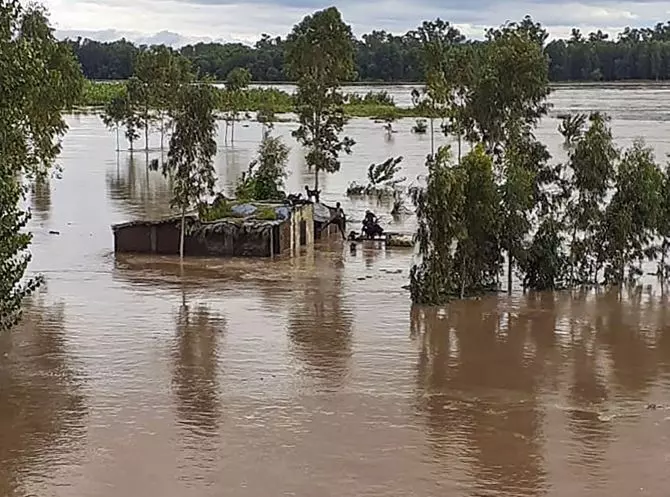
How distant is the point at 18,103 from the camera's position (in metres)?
19.9

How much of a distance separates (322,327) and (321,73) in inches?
750

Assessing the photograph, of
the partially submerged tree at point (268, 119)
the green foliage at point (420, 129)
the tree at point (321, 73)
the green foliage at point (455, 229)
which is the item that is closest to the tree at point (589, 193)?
the green foliage at point (455, 229)

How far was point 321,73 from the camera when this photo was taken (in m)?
42.0

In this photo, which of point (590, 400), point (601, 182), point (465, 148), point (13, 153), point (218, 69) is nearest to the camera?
point (590, 400)

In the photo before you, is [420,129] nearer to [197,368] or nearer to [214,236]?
[214,236]

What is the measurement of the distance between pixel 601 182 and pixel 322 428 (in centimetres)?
1435

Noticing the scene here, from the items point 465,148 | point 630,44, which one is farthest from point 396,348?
point 630,44

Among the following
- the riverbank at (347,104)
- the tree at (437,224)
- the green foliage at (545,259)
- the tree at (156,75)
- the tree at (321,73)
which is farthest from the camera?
the riverbank at (347,104)

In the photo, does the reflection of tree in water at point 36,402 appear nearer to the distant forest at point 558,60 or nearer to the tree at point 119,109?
the tree at point 119,109

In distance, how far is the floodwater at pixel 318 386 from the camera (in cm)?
1573

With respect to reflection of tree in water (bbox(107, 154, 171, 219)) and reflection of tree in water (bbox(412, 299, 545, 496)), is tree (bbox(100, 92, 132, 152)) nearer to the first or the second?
reflection of tree in water (bbox(107, 154, 171, 219))

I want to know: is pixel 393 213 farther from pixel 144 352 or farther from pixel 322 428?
pixel 322 428

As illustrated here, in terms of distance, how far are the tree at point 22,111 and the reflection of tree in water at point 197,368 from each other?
3206mm

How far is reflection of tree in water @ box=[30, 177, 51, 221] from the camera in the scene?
143 feet
